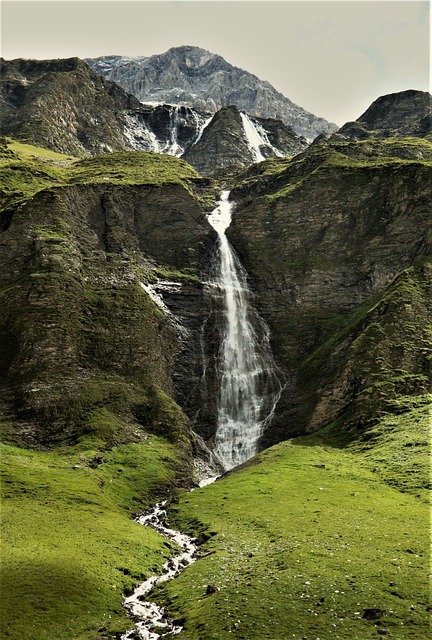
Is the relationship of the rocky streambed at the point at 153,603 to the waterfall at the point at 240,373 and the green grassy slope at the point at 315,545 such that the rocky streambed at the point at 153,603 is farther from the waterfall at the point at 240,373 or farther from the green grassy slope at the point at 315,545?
the waterfall at the point at 240,373

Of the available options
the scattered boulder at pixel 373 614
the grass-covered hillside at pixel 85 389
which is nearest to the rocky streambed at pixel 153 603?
the grass-covered hillside at pixel 85 389

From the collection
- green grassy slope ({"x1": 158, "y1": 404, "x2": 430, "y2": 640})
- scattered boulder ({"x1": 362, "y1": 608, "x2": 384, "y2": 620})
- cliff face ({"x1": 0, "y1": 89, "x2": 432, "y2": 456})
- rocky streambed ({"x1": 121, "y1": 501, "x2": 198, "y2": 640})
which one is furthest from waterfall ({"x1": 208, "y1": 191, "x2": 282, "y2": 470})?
scattered boulder ({"x1": 362, "y1": 608, "x2": 384, "y2": 620})

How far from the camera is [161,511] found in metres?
57.2

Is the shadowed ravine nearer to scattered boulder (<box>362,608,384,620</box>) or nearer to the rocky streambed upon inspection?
the rocky streambed

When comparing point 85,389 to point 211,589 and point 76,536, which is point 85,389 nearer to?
point 76,536

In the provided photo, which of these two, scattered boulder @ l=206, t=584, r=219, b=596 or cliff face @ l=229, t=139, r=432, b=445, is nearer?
scattered boulder @ l=206, t=584, r=219, b=596

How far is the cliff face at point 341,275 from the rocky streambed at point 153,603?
31.3m

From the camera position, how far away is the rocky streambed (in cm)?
2987

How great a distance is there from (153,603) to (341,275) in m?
81.0

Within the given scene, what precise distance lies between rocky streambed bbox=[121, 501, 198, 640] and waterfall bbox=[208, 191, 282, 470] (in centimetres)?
2939

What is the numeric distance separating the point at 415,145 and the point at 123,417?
120 metres

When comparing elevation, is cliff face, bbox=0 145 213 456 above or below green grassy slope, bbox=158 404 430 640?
above

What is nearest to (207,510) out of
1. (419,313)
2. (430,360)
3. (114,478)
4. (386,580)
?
(114,478)

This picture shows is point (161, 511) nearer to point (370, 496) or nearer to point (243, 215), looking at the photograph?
point (370, 496)
